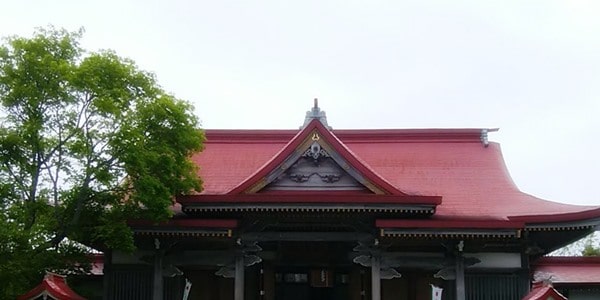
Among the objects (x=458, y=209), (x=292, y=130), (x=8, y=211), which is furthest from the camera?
(x=292, y=130)

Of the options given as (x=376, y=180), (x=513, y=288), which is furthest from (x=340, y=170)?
(x=513, y=288)

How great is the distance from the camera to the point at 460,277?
18.4m

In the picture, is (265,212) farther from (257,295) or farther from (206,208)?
(257,295)

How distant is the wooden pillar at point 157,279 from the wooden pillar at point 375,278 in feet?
16.4

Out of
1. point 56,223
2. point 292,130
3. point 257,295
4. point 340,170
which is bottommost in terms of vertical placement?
point 257,295

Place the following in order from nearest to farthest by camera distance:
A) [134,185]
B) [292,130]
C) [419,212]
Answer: [134,185]
[419,212]
[292,130]

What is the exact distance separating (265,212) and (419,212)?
3589 mm

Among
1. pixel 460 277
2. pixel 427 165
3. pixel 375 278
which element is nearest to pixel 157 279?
pixel 375 278

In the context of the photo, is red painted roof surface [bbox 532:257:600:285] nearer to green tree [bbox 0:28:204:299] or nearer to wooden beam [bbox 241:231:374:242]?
wooden beam [bbox 241:231:374:242]

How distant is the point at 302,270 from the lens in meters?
20.0

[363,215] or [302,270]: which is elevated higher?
[363,215]

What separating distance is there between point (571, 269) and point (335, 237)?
8.01 meters

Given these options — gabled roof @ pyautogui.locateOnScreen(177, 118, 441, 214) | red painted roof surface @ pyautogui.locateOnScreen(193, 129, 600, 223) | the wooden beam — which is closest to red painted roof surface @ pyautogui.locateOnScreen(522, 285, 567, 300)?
red painted roof surface @ pyautogui.locateOnScreen(193, 129, 600, 223)

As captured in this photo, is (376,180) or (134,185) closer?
(134,185)
